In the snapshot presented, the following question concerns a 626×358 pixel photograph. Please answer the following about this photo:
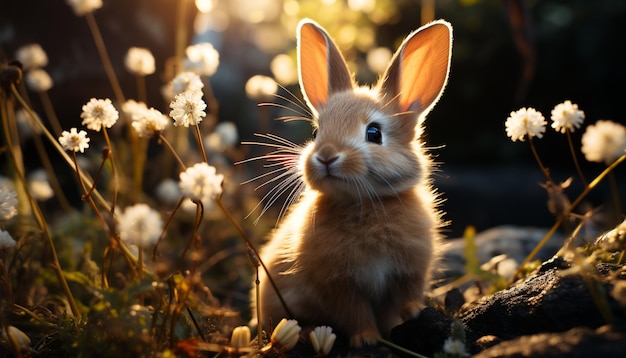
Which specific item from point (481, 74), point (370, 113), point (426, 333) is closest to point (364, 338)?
point (426, 333)

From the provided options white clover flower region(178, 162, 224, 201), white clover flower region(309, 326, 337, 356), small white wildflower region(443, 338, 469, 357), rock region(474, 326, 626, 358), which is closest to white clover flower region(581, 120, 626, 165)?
rock region(474, 326, 626, 358)

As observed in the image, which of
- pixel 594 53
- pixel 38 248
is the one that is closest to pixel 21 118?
pixel 38 248

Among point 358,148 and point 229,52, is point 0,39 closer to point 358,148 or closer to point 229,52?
point 358,148

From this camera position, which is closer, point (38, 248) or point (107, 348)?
point (107, 348)

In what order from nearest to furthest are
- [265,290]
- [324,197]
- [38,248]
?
[324,197] < [265,290] < [38,248]

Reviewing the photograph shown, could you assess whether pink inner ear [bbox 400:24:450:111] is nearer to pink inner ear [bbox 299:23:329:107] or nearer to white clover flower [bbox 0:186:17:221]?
pink inner ear [bbox 299:23:329:107]

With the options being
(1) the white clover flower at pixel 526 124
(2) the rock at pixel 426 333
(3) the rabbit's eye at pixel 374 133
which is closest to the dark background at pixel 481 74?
(3) the rabbit's eye at pixel 374 133

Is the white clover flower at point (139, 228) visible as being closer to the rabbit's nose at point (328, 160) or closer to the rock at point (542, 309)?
the rabbit's nose at point (328, 160)
